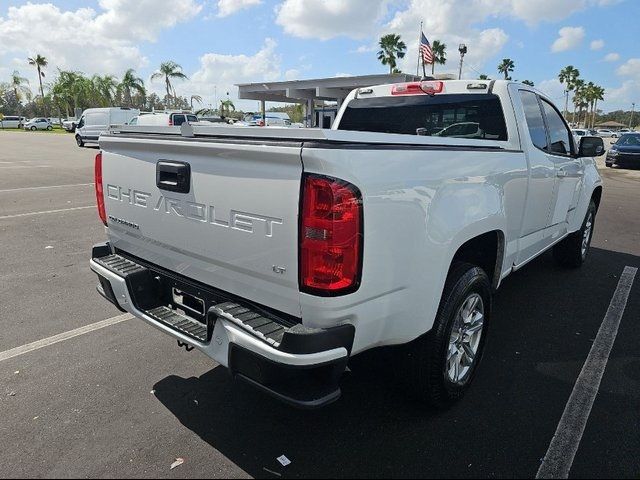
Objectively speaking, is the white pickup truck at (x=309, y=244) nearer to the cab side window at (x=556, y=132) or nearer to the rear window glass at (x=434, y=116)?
the rear window glass at (x=434, y=116)

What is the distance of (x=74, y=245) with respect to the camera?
6.25 m

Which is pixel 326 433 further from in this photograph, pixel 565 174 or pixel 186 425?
pixel 565 174

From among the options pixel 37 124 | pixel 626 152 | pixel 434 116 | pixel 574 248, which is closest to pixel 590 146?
pixel 574 248

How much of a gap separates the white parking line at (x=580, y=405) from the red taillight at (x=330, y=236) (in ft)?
4.75

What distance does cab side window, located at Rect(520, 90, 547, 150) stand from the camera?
12.8 feet

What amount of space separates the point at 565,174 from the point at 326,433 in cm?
332

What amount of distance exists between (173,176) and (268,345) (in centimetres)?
104

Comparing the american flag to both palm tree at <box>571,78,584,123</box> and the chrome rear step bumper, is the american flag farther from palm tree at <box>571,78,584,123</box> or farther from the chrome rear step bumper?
palm tree at <box>571,78,584,123</box>

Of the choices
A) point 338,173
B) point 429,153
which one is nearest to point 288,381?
point 338,173

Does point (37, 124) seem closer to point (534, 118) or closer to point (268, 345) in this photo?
point (534, 118)

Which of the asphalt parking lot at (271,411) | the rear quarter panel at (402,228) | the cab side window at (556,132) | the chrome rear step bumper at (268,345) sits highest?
the cab side window at (556,132)

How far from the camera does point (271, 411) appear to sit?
282 centimetres

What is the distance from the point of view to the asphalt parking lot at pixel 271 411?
240 centimetres

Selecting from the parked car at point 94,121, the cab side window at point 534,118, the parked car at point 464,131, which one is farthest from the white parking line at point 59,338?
the parked car at point 94,121
